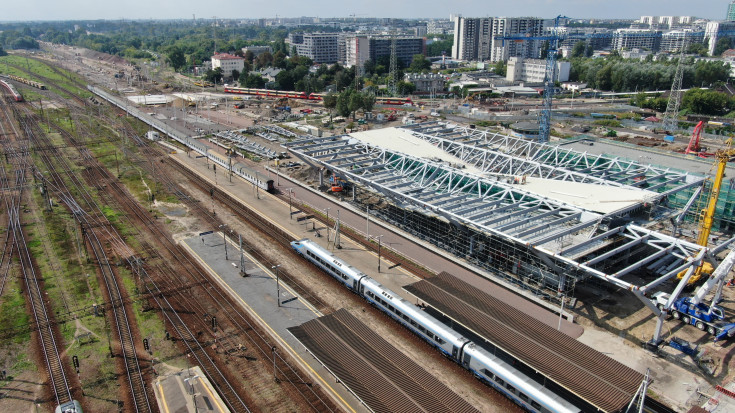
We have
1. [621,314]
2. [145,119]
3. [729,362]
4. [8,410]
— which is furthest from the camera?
[145,119]

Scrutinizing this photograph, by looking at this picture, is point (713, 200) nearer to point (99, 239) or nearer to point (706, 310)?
point (706, 310)

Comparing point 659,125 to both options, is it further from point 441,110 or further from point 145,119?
point 145,119

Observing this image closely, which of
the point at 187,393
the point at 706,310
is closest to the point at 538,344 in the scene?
the point at 706,310

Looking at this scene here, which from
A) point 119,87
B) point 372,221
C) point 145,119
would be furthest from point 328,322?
point 119,87

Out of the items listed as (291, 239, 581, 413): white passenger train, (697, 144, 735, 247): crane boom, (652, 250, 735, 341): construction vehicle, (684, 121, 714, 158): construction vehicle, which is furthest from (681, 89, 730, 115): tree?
(291, 239, 581, 413): white passenger train

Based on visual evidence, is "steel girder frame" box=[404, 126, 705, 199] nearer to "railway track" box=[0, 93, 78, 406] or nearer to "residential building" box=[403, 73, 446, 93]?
"railway track" box=[0, 93, 78, 406]

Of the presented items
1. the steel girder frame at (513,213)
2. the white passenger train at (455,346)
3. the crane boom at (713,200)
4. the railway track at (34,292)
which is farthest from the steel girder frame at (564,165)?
the railway track at (34,292)
